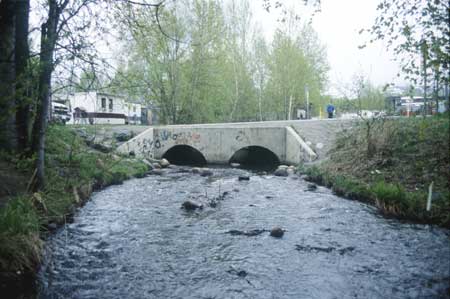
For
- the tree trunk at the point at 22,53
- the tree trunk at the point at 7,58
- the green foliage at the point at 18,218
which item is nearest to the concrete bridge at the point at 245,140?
the tree trunk at the point at 22,53

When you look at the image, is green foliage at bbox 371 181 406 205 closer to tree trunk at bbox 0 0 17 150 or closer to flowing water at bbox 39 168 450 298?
flowing water at bbox 39 168 450 298

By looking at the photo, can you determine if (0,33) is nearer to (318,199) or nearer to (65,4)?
(65,4)

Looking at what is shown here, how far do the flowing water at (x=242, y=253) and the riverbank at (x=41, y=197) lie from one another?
303 millimetres

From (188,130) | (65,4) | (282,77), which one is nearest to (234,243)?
(65,4)

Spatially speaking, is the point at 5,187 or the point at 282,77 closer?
the point at 5,187

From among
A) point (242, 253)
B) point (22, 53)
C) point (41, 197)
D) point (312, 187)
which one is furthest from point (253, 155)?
point (242, 253)

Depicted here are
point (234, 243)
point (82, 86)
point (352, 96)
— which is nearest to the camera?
point (234, 243)

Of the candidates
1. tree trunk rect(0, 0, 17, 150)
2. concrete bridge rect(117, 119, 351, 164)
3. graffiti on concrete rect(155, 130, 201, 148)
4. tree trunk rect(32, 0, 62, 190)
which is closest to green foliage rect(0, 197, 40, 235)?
tree trunk rect(32, 0, 62, 190)

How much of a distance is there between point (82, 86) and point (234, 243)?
4.30 meters

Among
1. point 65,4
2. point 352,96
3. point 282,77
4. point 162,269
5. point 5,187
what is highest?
point 282,77

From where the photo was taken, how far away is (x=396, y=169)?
371 inches

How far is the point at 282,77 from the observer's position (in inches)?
1350

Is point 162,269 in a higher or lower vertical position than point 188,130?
lower

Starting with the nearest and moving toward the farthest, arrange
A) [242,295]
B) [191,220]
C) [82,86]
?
[242,295], [82,86], [191,220]
